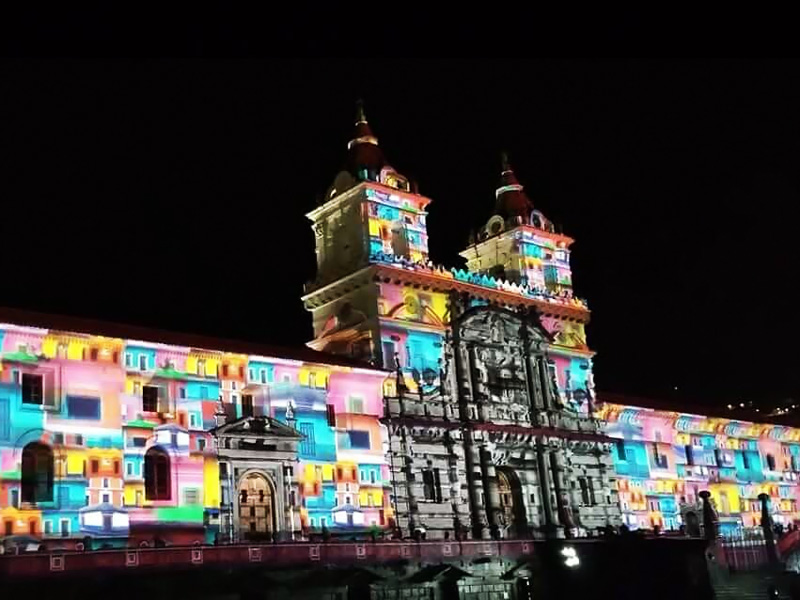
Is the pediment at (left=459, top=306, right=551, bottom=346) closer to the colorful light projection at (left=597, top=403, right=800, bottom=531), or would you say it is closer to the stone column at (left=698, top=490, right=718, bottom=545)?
the colorful light projection at (left=597, top=403, right=800, bottom=531)

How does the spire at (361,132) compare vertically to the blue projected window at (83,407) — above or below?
above

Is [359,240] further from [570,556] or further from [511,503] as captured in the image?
Answer: [570,556]

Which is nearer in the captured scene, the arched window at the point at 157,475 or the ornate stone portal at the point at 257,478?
the arched window at the point at 157,475

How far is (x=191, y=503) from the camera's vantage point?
3344 cm

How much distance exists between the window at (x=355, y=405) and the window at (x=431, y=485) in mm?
4230

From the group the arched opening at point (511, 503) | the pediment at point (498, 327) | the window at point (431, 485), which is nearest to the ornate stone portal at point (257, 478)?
the window at point (431, 485)

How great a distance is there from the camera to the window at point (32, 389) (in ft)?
101

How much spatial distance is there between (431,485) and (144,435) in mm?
13533

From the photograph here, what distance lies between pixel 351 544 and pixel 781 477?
3625cm

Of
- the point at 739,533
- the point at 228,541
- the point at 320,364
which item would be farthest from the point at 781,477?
the point at 228,541

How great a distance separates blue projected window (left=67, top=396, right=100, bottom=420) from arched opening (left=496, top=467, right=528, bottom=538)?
767 inches

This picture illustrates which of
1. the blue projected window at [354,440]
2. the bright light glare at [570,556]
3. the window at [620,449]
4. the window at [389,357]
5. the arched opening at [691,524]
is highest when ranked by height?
the window at [389,357]

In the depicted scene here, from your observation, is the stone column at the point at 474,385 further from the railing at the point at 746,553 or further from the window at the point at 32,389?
the window at the point at 32,389

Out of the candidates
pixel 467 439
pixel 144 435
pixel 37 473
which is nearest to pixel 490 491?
pixel 467 439
